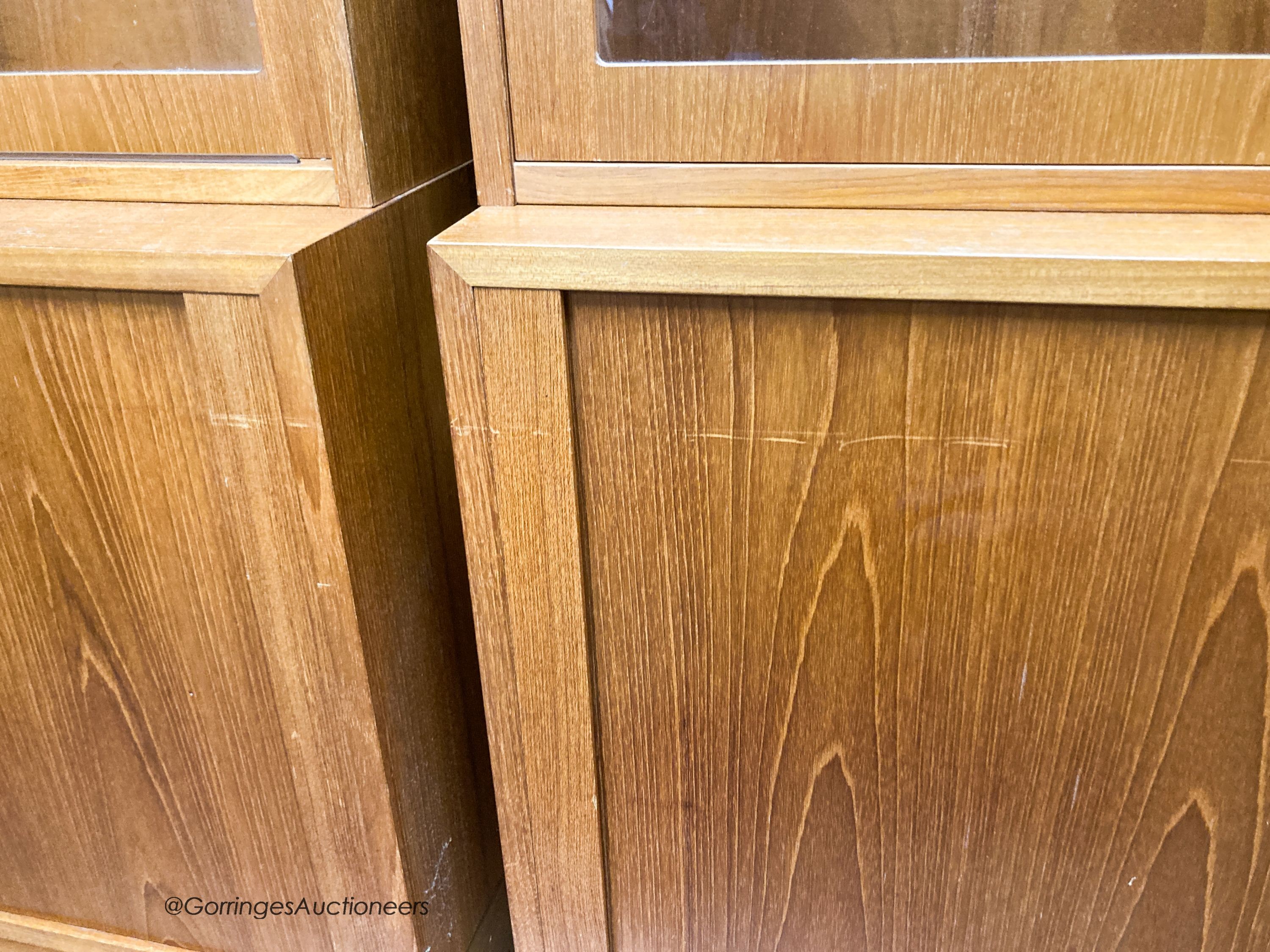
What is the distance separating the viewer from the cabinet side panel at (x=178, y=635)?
573 mm

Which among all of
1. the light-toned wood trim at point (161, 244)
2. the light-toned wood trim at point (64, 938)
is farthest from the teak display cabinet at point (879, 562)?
the light-toned wood trim at point (64, 938)

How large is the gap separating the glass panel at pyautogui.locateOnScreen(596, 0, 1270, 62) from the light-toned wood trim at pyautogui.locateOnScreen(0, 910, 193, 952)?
783 millimetres

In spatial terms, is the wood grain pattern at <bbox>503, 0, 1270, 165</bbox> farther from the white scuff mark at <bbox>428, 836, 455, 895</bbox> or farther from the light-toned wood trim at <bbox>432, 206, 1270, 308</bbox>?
the white scuff mark at <bbox>428, 836, 455, 895</bbox>

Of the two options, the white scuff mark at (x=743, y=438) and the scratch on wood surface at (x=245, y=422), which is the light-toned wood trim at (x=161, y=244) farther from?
the white scuff mark at (x=743, y=438)

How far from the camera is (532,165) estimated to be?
0.55 metres

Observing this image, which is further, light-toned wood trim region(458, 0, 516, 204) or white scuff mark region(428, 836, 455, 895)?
white scuff mark region(428, 836, 455, 895)

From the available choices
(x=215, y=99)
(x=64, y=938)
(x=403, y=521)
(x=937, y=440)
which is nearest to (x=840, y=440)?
(x=937, y=440)

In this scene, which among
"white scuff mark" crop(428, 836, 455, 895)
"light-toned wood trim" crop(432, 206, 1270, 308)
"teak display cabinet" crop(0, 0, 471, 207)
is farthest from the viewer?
"white scuff mark" crop(428, 836, 455, 895)

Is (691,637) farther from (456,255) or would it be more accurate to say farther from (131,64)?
(131,64)

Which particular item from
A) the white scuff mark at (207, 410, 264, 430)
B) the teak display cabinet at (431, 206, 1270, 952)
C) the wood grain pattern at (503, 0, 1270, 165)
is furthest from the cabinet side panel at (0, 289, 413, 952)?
the wood grain pattern at (503, 0, 1270, 165)

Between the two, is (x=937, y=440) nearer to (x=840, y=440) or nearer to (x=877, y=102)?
(x=840, y=440)

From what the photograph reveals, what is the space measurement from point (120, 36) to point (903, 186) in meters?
0.48

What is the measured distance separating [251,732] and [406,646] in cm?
12

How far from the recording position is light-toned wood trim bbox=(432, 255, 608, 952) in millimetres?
532
